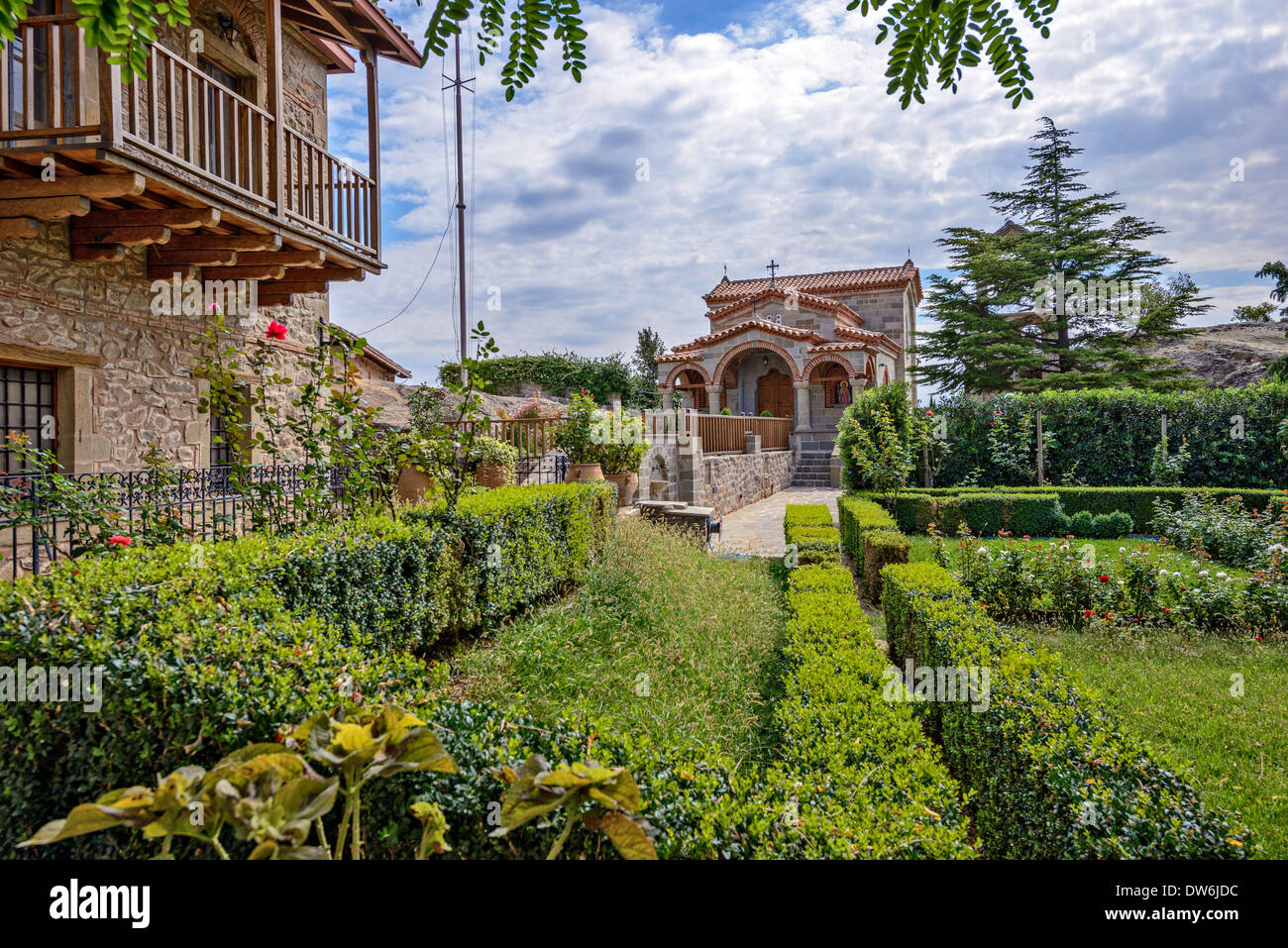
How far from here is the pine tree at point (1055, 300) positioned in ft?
71.4

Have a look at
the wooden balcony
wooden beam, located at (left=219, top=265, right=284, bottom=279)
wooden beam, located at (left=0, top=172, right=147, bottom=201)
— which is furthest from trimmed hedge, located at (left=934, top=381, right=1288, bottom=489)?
wooden beam, located at (left=0, top=172, right=147, bottom=201)

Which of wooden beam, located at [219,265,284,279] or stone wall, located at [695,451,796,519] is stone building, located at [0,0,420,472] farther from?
stone wall, located at [695,451,796,519]

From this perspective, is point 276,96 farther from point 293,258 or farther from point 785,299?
point 785,299

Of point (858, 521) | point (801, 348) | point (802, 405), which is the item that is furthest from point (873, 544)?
point (801, 348)

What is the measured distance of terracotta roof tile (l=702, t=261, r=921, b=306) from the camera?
89.8ft

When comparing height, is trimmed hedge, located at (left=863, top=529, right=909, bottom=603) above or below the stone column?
below

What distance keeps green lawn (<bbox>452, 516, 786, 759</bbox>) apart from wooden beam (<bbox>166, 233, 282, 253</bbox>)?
15.7ft

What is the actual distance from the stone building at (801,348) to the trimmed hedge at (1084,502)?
30.0ft

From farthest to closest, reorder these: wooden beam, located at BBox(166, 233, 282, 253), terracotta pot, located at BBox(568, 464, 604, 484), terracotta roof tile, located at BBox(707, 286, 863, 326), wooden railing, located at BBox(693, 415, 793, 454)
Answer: terracotta roof tile, located at BBox(707, 286, 863, 326)
wooden railing, located at BBox(693, 415, 793, 454)
terracotta pot, located at BBox(568, 464, 604, 484)
wooden beam, located at BBox(166, 233, 282, 253)

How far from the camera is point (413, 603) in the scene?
15.7ft

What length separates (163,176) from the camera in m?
5.71

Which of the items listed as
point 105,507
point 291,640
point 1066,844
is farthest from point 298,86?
point 1066,844

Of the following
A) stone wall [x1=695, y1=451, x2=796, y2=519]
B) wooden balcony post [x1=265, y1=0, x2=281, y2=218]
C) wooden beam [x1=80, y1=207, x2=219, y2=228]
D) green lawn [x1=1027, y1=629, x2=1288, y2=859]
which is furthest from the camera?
stone wall [x1=695, y1=451, x2=796, y2=519]
